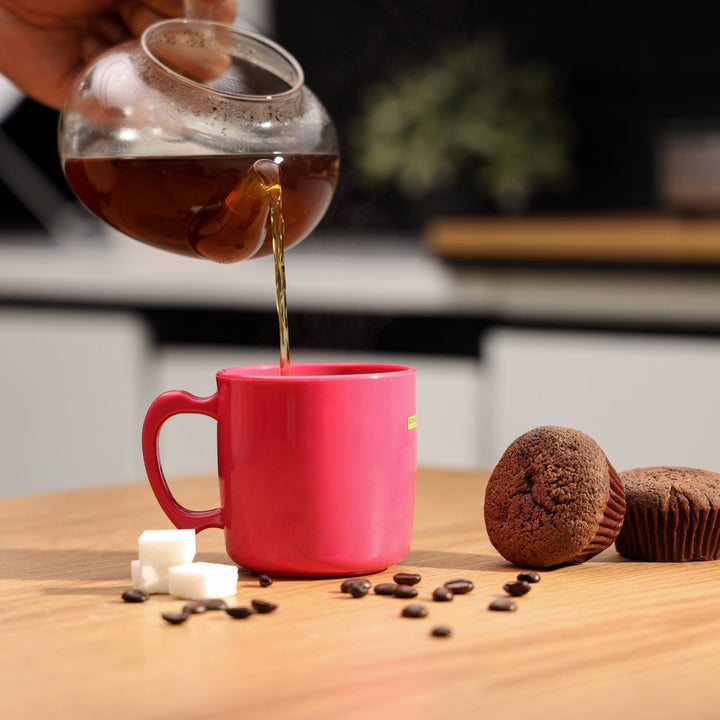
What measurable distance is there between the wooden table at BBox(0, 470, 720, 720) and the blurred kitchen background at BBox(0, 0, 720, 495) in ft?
4.99

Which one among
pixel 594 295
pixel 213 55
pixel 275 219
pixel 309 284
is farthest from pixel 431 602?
pixel 309 284

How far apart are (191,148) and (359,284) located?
2.01 metres

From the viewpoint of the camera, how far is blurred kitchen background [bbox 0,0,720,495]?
2.43 metres

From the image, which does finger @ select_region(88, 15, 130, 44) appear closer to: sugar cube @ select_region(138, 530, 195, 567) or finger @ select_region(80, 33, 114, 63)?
finger @ select_region(80, 33, 114, 63)

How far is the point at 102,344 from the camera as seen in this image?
3.16 meters

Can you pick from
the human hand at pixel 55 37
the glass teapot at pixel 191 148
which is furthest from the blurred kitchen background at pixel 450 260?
the glass teapot at pixel 191 148

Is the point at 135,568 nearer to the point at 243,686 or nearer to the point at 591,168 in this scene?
the point at 243,686

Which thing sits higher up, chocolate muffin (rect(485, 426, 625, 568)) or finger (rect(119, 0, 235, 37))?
finger (rect(119, 0, 235, 37))

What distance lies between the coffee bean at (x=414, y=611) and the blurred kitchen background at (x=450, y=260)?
1.64 meters

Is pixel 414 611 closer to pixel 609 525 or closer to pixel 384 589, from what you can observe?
pixel 384 589

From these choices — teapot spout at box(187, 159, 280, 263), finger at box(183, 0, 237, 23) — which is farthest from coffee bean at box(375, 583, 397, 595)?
finger at box(183, 0, 237, 23)

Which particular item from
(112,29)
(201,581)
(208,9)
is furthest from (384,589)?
(112,29)

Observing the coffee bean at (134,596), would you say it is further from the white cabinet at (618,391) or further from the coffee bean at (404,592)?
the white cabinet at (618,391)

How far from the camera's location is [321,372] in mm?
1003
